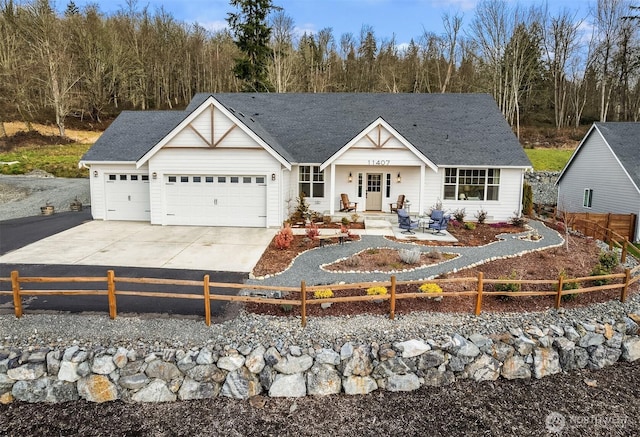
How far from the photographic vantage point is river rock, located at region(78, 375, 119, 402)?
6836mm

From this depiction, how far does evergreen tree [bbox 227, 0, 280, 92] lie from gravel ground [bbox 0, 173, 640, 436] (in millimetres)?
28941

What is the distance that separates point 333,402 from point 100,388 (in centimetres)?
394

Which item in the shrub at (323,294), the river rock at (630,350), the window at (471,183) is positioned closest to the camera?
the river rock at (630,350)

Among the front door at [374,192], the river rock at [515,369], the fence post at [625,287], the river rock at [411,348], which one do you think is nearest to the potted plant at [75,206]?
the front door at [374,192]

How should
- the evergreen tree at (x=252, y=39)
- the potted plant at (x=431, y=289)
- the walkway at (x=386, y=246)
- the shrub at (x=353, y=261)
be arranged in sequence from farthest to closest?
the evergreen tree at (x=252, y=39) < the shrub at (x=353, y=261) < the walkway at (x=386, y=246) < the potted plant at (x=431, y=289)

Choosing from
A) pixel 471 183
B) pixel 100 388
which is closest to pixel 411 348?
pixel 100 388

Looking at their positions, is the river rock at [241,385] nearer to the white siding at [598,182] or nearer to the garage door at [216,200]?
the garage door at [216,200]

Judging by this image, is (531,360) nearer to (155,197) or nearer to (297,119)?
(155,197)

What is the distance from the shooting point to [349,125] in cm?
2092

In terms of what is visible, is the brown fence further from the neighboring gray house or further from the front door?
the front door

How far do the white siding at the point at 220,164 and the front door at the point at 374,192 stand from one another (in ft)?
16.1

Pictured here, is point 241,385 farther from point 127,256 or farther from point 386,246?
point 386,246

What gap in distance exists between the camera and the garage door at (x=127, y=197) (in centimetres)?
1745

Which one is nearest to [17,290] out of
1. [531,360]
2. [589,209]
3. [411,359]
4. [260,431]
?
[260,431]
